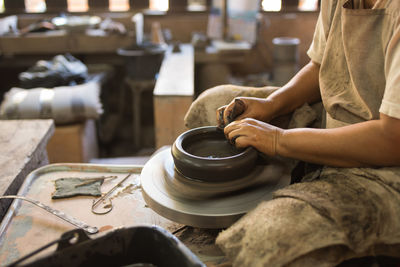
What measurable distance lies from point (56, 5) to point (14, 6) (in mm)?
646

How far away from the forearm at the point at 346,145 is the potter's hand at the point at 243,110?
32 centimetres

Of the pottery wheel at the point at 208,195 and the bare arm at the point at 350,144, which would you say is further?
the pottery wheel at the point at 208,195

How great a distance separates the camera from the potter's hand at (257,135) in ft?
4.85

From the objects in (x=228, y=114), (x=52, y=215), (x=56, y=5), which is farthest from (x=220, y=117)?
(x=56, y=5)

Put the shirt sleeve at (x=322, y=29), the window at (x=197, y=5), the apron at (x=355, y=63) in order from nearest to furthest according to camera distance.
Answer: the apron at (x=355, y=63)
the shirt sleeve at (x=322, y=29)
the window at (x=197, y=5)

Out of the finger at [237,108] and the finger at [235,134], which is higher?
the finger at [237,108]

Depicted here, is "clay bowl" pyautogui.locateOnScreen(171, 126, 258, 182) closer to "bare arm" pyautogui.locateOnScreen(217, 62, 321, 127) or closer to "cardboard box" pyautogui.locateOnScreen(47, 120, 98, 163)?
"bare arm" pyautogui.locateOnScreen(217, 62, 321, 127)

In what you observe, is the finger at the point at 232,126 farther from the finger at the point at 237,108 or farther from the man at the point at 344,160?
the finger at the point at 237,108

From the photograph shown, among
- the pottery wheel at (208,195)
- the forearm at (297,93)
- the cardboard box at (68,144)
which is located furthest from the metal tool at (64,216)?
the cardboard box at (68,144)

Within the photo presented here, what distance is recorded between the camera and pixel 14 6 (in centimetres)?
580

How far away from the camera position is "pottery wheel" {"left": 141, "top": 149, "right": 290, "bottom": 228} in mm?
1423

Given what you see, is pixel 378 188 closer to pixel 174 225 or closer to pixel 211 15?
pixel 174 225

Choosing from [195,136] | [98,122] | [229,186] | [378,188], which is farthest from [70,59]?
[378,188]

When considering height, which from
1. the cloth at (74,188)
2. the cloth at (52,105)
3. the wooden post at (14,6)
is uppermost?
the wooden post at (14,6)
